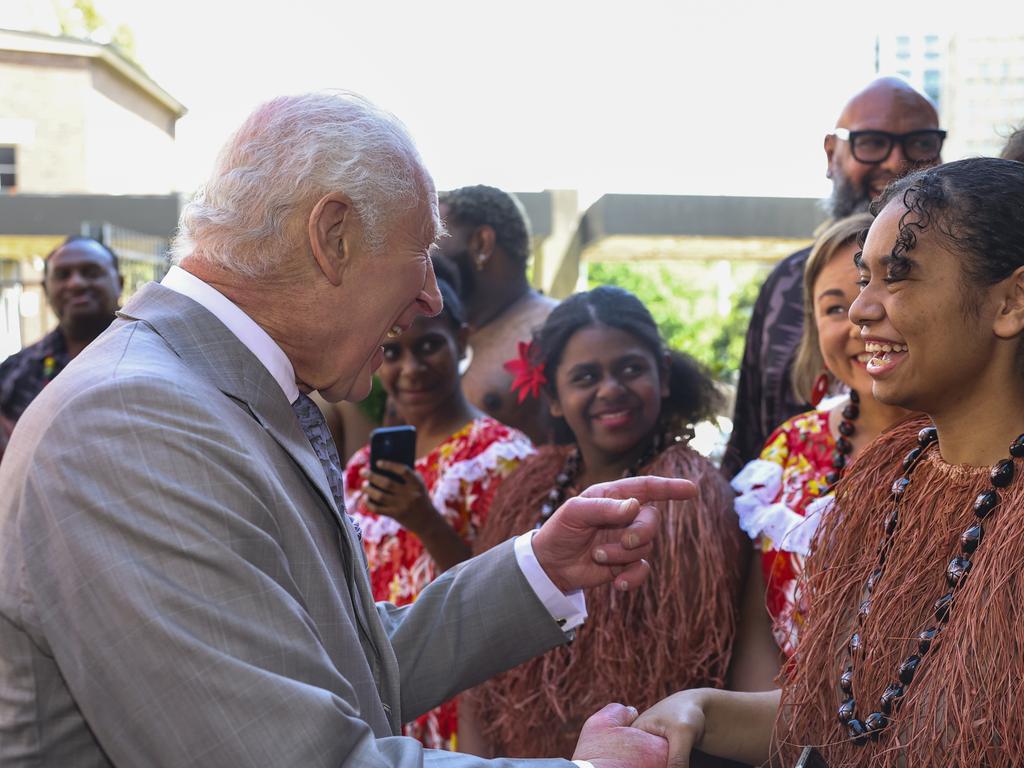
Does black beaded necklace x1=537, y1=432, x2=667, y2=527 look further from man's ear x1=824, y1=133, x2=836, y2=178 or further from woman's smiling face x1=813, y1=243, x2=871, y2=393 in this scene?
man's ear x1=824, y1=133, x2=836, y2=178

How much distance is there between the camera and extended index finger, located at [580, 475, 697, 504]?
2.13m

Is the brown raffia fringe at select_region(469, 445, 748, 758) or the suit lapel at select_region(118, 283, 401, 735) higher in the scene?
the suit lapel at select_region(118, 283, 401, 735)

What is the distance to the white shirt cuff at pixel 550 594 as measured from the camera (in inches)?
90.8

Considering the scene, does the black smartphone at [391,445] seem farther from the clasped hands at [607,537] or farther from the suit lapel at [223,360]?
the suit lapel at [223,360]

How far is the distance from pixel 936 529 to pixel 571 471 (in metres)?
1.30

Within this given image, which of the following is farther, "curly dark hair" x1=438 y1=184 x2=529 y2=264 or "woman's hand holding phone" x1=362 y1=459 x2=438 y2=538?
"curly dark hair" x1=438 y1=184 x2=529 y2=264

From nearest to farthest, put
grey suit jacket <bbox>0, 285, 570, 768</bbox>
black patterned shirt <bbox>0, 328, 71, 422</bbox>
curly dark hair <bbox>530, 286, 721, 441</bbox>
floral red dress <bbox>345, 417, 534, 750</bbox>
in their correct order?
1. grey suit jacket <bbox>0, 285, 570, 768</bbox>
2. curly dark hair <bbox>530, 286, 721, 441</bbox>
3. floral red dress <bbox>345, 417, 534, 750</bbox>
4. black patterned shirt <bbox>0, 328, 71, 422</bbox>

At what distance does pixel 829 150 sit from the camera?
4004mm

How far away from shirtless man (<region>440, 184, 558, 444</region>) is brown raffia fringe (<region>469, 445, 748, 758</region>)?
1.74 meters

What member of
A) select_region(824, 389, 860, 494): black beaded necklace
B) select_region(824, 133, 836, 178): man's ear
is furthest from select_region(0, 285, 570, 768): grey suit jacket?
select_region(824, 133, 836, 178): man's ear

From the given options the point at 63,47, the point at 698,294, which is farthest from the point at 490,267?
the point at 698,294

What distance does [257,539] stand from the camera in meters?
1.60

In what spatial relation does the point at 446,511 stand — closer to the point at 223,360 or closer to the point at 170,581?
the point at 223,360

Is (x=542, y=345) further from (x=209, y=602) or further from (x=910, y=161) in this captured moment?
(x=209, y=602)
